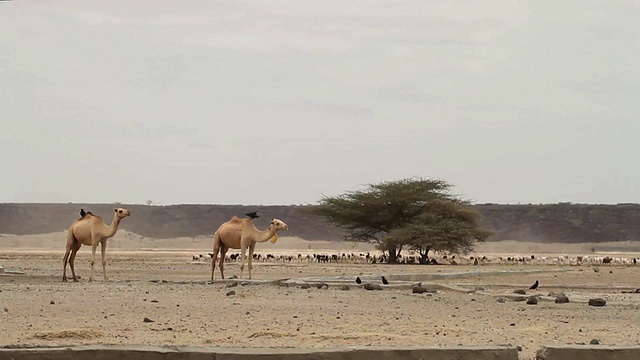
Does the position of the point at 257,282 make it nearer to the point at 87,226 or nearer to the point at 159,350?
the point at 87,226

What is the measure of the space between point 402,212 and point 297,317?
39.1 metres

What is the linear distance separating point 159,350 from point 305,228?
113m

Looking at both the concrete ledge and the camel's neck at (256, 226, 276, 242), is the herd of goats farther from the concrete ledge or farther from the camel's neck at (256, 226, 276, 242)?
the concrete ledge

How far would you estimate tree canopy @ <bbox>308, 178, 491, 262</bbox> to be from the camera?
166ft

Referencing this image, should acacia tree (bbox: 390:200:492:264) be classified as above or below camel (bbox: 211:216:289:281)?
above

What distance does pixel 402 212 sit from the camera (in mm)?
54219

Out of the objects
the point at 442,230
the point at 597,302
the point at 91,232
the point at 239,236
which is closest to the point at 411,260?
the point at 442,230

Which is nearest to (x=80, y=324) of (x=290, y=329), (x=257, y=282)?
(x=290, y=329)

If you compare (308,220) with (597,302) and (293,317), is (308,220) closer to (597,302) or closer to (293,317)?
(597,302)

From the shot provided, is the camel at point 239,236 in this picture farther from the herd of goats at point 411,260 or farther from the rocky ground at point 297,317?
the herd of goats at point 411,260

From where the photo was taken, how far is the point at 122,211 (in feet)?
85.0

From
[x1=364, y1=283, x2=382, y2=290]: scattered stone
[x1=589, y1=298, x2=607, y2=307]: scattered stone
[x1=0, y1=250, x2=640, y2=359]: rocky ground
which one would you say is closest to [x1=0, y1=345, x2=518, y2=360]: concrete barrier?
[x1=0, y1=250, x2=640, y2=359]: rocky ground

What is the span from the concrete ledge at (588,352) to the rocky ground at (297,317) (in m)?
1.02

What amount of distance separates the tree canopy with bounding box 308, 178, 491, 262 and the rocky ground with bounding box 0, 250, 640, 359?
28.0m
